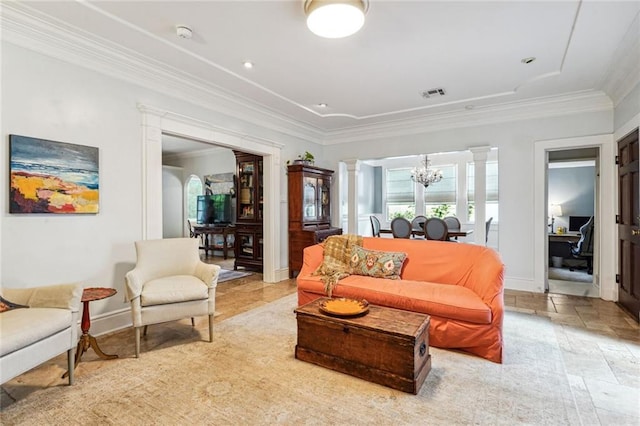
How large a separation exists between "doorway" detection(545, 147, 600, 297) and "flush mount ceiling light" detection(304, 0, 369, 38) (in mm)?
4450

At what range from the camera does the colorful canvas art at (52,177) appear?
2447 millimetres

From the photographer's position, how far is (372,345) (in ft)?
6.91

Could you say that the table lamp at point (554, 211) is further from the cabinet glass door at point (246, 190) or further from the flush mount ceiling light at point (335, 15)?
the flush mount ceiling light at point (335, 15)

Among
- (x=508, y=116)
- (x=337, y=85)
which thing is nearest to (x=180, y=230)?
(x=337, y=85)

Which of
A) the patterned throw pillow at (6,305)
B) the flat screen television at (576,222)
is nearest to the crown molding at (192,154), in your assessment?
the patterned throw pillow at (6,305)

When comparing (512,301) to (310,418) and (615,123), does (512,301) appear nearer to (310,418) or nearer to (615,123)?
(615,123)

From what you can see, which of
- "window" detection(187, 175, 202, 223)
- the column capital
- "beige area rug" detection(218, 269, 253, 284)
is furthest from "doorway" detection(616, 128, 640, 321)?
"window" detection(187, 175, 202, 223)

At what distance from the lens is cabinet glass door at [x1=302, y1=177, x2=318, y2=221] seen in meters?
5.36

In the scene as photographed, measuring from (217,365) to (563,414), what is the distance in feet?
7.36

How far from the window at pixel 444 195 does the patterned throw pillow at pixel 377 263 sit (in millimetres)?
5310

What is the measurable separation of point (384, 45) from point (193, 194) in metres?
6.93

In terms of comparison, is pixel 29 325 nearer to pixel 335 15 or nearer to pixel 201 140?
pixel 201 140

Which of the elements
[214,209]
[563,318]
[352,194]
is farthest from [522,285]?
[214,209]

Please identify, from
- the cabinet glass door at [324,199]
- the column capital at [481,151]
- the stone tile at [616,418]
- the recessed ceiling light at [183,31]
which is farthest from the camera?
the cabinet glass door at [324,199]
